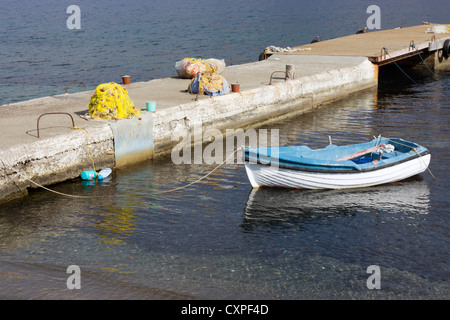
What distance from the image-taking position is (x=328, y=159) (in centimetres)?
1515

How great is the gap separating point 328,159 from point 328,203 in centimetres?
186

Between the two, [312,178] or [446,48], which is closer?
[312,178]

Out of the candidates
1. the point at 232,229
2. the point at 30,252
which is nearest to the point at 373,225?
the point at 232,229

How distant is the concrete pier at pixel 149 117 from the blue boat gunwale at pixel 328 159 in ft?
13.3

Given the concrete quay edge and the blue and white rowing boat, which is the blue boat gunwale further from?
the concrete quay edge

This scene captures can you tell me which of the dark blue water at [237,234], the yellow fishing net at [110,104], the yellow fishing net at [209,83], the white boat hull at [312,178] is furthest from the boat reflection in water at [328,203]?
the yellow fishing net at [209,83]

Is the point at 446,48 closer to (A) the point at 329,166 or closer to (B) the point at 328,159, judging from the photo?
(B) the point at 328,159

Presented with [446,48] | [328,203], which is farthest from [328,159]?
[446,48]

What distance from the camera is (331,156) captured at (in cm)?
1526

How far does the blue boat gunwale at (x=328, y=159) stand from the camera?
45.2 feet

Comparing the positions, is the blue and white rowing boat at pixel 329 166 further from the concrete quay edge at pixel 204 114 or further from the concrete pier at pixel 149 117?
the concrete quay edge at pixel 204 114

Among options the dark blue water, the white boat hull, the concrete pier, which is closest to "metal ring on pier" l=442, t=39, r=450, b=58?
the concrete pier
